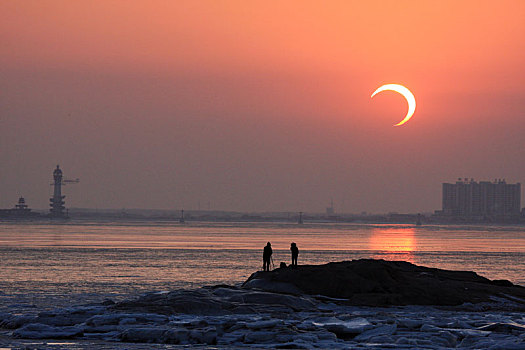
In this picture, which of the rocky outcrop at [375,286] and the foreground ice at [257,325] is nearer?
the foreground ice at [257,325]

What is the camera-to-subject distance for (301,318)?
28.3 metres

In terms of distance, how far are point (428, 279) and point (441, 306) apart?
498 centimetres

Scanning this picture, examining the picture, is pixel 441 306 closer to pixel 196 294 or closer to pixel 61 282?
pixel 196 294

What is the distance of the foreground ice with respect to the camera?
2391cm

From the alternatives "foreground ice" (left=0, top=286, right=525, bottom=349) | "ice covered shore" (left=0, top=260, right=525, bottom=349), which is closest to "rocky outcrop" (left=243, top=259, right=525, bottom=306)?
"ice covered shore" (left=0, top=260, right=525, bottom=349)

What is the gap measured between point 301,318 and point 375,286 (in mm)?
7371

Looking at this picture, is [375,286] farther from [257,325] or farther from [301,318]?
[257,325]

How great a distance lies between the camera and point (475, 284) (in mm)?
37188

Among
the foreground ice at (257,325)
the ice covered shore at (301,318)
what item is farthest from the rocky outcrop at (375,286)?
the foreground ice at (257,325)

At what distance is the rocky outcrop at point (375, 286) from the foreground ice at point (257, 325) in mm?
1250

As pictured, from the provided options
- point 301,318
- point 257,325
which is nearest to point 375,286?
point 301,318

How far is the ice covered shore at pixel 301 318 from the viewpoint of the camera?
24.3m

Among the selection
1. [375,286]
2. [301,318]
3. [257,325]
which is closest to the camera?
[257,325]

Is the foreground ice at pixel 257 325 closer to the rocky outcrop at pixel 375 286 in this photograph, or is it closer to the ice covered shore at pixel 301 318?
the ice covered shore at pixel 301 318
